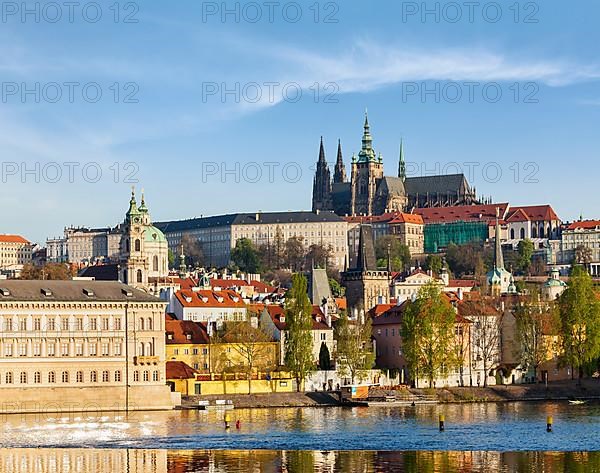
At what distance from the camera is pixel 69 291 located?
9181 cm

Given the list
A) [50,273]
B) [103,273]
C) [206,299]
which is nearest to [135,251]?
[103,273]

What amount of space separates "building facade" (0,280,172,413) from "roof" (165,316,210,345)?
10667 mm

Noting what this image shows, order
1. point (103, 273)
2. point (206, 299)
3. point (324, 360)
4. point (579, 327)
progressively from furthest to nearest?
point (103, 273) < point (206, 299) < point (579, 327) < point (324, 360)

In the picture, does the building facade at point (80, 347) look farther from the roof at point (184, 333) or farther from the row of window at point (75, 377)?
the roof at point (184, 333)

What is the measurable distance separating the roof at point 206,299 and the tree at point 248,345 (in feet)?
53.9

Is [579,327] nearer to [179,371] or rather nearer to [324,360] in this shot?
[324,360]

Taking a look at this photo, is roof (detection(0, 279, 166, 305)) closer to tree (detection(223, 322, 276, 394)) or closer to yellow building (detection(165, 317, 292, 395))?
yellow building (detection(165, 317, 292, 395))

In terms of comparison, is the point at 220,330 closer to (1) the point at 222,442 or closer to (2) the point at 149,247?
(1) the point at 222,442

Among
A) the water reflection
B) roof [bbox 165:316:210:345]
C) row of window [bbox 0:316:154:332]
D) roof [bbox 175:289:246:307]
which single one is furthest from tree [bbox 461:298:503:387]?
the water reflection

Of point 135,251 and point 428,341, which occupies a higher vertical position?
point 135,251

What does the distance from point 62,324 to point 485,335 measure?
36540 mm

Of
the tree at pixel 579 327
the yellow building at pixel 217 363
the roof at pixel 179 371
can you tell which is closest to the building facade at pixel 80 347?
the roof at pixel 179 371

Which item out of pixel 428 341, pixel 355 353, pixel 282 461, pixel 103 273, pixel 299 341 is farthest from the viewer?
pixel 103 273

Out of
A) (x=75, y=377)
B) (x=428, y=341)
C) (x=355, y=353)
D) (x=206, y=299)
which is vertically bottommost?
(x=75, y=377)
